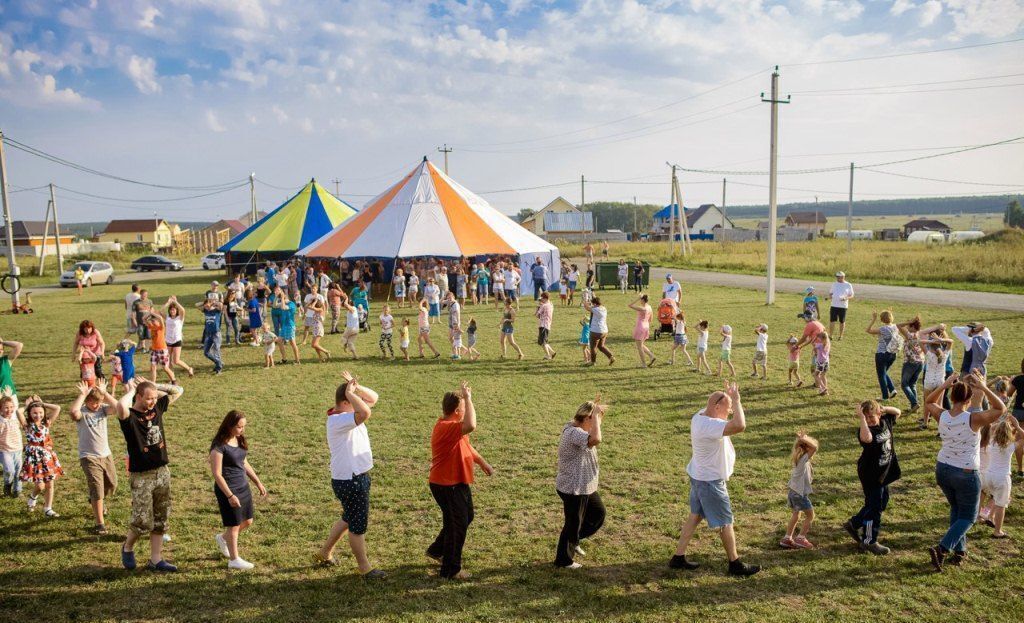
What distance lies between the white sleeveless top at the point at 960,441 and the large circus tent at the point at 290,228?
28.2 metres

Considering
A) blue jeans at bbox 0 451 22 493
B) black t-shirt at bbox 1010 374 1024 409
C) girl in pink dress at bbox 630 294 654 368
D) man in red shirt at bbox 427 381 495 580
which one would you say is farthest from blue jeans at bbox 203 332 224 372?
black t-shirt at bbox 1010 374 1024 409

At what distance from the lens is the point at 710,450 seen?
17.5 ft

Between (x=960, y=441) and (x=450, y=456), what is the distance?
423 cm

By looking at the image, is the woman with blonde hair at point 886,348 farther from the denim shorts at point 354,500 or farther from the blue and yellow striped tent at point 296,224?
the blue and yellow striped tent at point 296,224

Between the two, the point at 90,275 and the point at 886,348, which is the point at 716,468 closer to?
the point at 886,348

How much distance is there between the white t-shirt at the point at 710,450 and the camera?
208 inches

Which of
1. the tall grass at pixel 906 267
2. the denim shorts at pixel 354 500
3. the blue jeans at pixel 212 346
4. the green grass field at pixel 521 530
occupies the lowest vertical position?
the green grass field at pixel 521 530

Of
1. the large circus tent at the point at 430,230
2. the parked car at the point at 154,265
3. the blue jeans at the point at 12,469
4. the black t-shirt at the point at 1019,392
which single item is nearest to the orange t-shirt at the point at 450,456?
the blue jeans at the point at 12,469

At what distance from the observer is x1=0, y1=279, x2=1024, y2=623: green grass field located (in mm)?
5043

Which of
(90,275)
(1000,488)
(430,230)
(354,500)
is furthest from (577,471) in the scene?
(90,275)

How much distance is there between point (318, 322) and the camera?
1402 cm

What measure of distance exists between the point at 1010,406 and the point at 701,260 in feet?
109

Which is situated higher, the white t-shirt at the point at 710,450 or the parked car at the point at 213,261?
the parked car at the point at 213,261

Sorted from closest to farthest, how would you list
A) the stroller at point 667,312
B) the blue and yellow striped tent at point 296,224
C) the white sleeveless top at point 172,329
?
1. the white sleeveless top at point 172,329
2. the stroller at point 667,312
3. the blue and yellow striped tent at point 296,224
